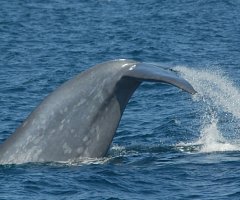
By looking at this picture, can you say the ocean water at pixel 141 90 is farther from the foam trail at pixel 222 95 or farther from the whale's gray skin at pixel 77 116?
the whale's gray skin at pixel 77 116

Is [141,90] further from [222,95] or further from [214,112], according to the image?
[214,112]

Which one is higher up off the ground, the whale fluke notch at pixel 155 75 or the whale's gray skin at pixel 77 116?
the whale fluke notch at pixel 155 75

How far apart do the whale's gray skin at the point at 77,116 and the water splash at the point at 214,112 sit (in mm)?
978

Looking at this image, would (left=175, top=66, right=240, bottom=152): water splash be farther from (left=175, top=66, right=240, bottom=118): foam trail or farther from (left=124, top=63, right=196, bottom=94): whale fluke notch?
(left=124, top=63, right=196, bottom=94): whale fluke notch

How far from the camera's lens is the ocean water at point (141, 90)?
1656 cm

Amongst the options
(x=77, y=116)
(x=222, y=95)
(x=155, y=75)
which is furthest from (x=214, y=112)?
(x=155, y=75)

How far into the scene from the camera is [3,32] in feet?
162

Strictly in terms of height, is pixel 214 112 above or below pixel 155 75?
below

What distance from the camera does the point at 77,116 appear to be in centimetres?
1581

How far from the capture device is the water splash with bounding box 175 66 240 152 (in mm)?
18761

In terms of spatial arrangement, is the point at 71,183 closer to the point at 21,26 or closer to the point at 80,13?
the point at 21,26

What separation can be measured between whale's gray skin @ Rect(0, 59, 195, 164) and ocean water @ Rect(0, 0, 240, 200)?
434 millimetres

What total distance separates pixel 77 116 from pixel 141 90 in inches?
588

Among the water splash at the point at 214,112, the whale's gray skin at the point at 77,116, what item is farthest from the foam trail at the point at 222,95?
the whale's gray skin at the point at 77,116
